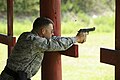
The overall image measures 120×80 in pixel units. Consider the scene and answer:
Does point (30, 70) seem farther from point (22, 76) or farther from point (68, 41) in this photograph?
point (68, 41)

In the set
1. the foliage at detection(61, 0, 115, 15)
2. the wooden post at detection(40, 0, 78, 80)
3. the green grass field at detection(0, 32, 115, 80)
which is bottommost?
the green grass field at detection(0, 32, 115, 80)

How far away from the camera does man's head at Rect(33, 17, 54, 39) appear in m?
2.74

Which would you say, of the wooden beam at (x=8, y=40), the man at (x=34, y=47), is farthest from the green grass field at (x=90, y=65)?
→ the man at (x=34, y=47)

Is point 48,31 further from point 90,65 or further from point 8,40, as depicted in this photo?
point 90,65

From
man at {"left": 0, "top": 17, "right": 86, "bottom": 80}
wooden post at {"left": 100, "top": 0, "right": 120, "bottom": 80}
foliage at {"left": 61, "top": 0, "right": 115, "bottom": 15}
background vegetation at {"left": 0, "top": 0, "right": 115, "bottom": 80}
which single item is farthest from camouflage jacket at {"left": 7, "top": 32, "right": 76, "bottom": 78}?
foliage at {"left": 61, "top": 0, "right": 115, "bottom": 15}

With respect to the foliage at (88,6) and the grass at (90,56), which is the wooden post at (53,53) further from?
the foliage at (88,6)

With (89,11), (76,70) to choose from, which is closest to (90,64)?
(76,70)

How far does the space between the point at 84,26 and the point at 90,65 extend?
2.42 metres

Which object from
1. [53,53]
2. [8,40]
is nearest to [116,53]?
[53,53]

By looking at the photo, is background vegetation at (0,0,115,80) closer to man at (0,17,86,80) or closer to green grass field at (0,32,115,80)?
green grass field at (0,32,115,80)

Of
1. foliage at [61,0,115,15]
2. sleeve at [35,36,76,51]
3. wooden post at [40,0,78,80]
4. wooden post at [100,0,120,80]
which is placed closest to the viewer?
wooden post at [100,0,120,80]

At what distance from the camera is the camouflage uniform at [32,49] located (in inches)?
108

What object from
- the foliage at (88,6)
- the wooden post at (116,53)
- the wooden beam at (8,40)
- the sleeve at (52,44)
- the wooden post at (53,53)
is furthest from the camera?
the foliage at (88,6)

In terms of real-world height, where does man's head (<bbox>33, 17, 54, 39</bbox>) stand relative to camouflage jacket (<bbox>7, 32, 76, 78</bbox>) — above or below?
above
